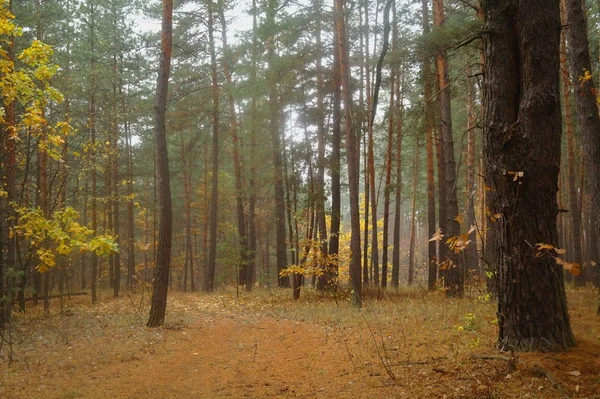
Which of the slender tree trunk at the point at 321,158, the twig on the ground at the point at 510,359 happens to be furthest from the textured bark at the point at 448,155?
the twig on the ground at the point at 510,359

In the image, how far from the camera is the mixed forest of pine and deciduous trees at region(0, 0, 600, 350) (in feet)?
15.4

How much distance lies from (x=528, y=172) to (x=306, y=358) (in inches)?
193

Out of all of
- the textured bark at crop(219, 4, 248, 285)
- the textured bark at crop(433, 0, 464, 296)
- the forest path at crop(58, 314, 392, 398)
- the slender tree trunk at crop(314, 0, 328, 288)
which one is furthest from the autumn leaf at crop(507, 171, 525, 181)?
the textured bark at crop(219, 4, 248, 285)

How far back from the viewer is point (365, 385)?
5230 mm

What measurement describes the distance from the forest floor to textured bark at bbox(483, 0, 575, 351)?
0.44m

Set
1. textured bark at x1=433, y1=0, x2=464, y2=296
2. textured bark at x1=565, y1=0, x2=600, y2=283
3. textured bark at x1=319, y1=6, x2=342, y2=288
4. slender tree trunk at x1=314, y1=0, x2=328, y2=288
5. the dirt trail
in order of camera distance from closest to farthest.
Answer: the dirt trail < textured bark at x1=565, y1=0, x2=600, y2=283 < textured bark at x1=433, y1=0, x2=464, y2=296 < slender tree trunk at x1=314, y1=0, x2=328, y2=288 < textured bark at x1=319, y1=6, x2=342, y2=288

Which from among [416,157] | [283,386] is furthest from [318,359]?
[416,157]

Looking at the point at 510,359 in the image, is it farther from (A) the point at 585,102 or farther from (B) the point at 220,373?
(A) the point at 585,102

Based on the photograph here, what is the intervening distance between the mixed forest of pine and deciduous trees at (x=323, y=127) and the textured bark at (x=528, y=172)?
16mm

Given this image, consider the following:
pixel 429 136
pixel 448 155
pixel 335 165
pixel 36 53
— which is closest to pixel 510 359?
pixel 448 155

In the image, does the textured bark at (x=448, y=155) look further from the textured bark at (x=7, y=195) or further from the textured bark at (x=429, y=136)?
the textured bark at (x=7, y=195)

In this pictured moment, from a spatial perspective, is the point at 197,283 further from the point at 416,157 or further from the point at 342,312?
the point at 342,312

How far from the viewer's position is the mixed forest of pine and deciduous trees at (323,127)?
15.4 ft

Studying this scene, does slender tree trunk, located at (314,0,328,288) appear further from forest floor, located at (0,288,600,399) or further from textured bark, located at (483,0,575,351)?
textured bark, located at (483,0,575,351)
